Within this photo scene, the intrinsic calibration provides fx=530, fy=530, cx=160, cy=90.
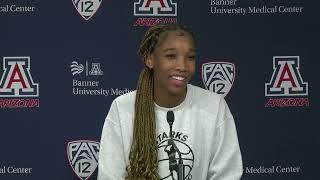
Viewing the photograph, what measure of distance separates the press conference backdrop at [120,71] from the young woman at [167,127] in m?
0.56

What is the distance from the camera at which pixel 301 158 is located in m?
2.58

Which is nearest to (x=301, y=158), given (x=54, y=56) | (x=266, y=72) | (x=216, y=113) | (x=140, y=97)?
(x=266, y=72)

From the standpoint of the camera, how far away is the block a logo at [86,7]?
2477 mm

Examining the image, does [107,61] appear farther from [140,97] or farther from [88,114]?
[140,97]

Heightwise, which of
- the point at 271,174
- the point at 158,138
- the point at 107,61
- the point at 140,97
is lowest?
the point at 271,174

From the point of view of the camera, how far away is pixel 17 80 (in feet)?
8.16

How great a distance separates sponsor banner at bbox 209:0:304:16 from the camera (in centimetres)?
250

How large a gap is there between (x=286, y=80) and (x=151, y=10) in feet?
2.38

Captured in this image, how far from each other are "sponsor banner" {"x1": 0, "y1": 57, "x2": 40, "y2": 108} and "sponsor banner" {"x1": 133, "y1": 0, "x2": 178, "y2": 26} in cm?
56

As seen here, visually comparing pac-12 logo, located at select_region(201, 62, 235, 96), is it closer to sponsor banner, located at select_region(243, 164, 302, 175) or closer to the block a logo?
sponsor banner, located at select_region(243, 164, 302, 175)

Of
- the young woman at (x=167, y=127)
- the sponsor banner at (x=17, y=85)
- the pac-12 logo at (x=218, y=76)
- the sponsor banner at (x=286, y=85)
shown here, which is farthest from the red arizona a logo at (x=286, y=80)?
the sponsor banner at (x=17, y=85)

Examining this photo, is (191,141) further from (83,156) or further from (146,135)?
(83,156)

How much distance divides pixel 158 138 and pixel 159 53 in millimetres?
308

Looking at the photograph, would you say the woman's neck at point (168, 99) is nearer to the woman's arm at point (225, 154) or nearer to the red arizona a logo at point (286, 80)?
the woman's arm at point (225, 154)
